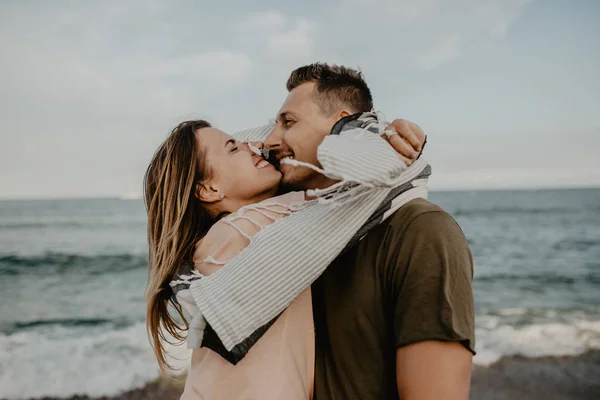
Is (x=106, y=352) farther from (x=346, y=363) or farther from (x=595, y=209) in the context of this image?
(x=595, y=209)

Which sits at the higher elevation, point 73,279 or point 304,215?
point 304,215

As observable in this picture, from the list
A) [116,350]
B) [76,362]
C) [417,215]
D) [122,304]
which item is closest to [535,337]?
[116,350]

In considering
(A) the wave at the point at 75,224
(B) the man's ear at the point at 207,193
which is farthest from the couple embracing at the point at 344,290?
(A) the wave at the point at 75,224

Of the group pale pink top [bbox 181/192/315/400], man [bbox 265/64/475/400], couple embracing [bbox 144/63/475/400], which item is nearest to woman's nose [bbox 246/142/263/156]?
couple embracing [bbox 144/63/475/400]

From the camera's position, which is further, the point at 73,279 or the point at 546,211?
the point at 546,211

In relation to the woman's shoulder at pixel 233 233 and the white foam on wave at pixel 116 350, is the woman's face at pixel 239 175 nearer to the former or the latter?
the woman's shoulder at pixel 233 233

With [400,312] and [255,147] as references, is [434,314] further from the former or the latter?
[255,147]

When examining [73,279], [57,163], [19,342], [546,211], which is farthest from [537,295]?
[57,163]

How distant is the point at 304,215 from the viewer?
1.66m

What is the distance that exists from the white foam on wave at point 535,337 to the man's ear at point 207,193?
16.4ft

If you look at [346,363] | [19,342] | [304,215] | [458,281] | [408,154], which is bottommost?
[19,342]

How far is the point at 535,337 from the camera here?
7273 mm

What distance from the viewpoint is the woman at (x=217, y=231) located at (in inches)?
65.9

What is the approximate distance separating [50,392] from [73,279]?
25.0ft
